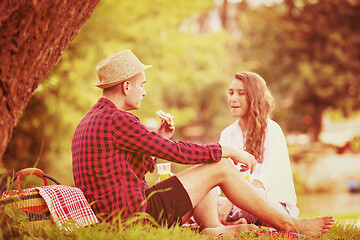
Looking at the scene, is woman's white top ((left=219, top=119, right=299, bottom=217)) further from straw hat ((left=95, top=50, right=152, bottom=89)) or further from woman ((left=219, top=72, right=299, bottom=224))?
straw hat ((left=95, top=50, right=152, bottom=89))

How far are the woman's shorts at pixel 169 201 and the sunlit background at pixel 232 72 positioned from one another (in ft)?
23.4

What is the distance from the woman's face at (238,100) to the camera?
470 centimetres

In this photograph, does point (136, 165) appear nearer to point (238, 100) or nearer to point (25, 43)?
point (25, 43)

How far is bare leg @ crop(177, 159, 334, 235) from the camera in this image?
351 centimetres

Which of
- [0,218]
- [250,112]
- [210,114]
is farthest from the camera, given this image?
[210,114]

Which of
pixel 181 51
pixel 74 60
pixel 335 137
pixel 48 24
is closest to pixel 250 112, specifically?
pixel 48 24

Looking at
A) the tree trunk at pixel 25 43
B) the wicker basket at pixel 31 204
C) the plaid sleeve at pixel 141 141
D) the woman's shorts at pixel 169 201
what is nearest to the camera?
the tree trunk at pixel 25 43

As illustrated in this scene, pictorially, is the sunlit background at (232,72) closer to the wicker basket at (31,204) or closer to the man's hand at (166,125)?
the man's hand at (166,125)

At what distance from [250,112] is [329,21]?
12979mm

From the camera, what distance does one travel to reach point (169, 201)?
3.46 metres

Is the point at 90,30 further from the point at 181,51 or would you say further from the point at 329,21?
the point at 329,21

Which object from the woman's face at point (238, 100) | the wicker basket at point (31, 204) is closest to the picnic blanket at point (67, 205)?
the wicker basket at point (31, 204)

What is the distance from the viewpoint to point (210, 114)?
2120cm

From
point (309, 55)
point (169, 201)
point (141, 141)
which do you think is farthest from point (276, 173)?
point (309, 55)
